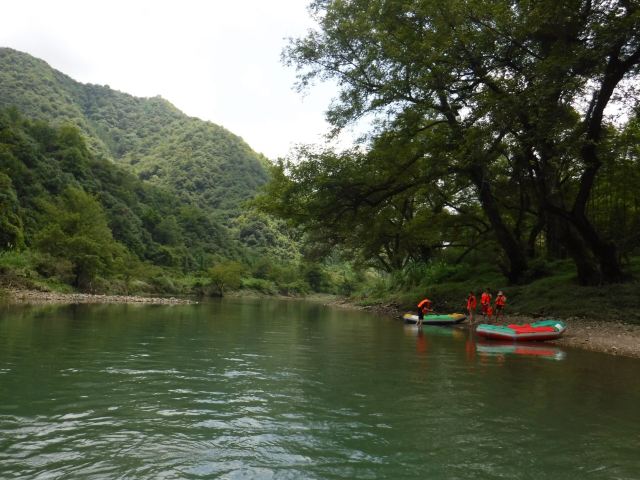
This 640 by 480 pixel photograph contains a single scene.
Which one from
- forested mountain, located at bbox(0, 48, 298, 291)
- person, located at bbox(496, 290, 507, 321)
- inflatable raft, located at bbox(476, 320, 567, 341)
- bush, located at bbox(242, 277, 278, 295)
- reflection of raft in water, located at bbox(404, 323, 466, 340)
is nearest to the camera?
inflatable raft, located at bbox(476, 320, 567, 341)

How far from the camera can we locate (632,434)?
629cm

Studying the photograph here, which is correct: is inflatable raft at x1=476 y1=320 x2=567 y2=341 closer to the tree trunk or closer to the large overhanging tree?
the large overhanging tree

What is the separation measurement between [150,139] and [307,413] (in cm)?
16745

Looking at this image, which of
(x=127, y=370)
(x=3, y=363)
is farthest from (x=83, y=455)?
(x=3, y=363)

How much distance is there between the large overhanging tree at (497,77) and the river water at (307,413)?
8182 millimetres

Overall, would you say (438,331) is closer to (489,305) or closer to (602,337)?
(489,305)

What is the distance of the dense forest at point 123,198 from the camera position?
43.0 meters

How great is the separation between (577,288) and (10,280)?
114 ft

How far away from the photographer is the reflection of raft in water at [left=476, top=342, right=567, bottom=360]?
44.4 ft

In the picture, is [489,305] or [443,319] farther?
[443,319]

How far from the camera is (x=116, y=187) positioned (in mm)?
92938

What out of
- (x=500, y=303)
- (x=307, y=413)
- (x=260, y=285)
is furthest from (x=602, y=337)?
(x=260, y=285)

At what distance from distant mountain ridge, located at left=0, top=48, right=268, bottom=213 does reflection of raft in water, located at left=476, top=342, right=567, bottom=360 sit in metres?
105

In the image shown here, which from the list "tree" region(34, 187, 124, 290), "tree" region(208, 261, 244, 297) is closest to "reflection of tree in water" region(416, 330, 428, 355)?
"tree" region(34, 187, 124, 290)
